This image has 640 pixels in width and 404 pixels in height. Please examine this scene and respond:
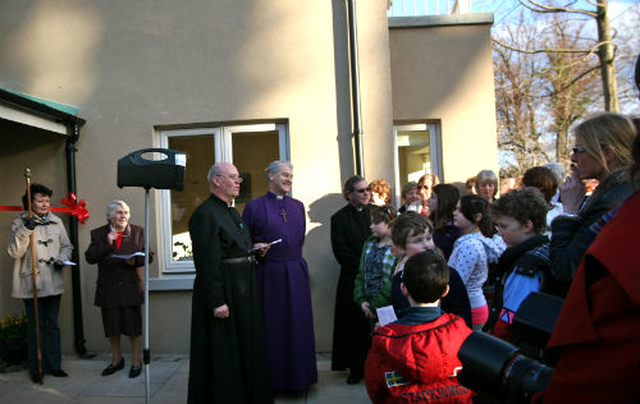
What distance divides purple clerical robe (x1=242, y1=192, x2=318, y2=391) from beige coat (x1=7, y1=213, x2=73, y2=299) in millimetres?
2124

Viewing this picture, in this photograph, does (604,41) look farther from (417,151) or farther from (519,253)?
(519,253)

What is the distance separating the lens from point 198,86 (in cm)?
548

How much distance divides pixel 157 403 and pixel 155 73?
3.42 m

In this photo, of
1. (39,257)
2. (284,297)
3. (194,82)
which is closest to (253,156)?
(194,82)

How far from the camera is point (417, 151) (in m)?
6.00

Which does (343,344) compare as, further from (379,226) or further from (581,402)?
(581,402)

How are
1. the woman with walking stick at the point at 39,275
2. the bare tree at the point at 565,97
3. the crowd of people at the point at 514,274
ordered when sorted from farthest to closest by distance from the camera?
the bare tree at the point at 565,97 < the woman with walking stick at the point at 39,275 < the crowd of people at the point at 514,274

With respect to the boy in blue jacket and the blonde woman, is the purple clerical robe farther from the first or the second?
the boy in blue jacket

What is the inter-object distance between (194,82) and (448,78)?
2.87m

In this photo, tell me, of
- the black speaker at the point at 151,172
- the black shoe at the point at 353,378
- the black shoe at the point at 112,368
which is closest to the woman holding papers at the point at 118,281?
the black shoe at the point at 112,368

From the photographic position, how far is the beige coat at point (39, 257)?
191 inches

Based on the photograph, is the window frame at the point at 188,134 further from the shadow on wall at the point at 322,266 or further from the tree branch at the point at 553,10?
the tree branch at the point at 553,10

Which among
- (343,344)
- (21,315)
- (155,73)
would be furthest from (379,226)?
(21,315)

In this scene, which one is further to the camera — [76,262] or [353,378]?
[76,262]
